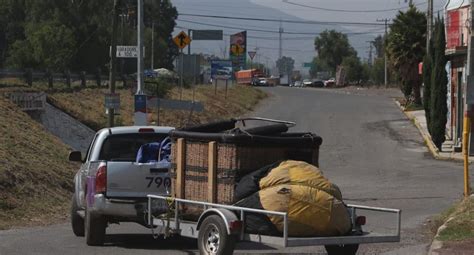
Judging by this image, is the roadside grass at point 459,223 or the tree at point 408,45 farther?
the tree at point 408,45

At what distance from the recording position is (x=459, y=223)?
13.8 metres

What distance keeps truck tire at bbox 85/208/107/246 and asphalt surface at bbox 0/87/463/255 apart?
0.55 feet

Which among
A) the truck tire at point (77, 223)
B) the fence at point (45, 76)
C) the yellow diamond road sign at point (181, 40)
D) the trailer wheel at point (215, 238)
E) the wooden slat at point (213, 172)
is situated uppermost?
the yellow diamond road sign at point (181, 40)

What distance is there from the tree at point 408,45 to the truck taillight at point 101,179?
43216 millimetres

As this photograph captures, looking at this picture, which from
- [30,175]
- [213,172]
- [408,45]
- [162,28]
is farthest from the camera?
[162,28]

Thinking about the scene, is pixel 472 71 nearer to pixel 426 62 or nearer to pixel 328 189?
pixel 328 189

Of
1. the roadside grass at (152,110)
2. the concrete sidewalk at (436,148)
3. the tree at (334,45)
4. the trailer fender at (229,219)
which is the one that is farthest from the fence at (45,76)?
the tree at (334,45)

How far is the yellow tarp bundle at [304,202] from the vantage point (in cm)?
993

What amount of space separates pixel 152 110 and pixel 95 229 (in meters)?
29.1

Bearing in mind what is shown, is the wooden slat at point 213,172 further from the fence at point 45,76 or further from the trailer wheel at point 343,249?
the fence at point 45,76

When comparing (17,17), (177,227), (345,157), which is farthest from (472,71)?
(17,17)

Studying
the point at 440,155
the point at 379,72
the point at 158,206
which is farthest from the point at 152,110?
the point at 379,72

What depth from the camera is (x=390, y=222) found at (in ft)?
53.7

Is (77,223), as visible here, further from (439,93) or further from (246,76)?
(246,76)
